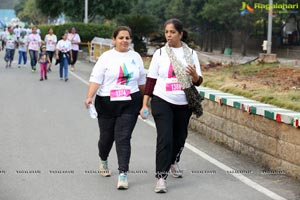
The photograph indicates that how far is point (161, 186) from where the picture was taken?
7117 mm

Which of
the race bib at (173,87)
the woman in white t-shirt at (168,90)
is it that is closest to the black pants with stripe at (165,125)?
the woman in white t-shirt at (168,90)

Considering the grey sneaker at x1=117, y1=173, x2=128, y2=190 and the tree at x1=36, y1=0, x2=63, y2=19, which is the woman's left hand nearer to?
the grey sneaker at x1=117, y1=173, x2=128, y2=190

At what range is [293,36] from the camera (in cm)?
5984

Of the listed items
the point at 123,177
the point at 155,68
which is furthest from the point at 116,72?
the point at 123,177

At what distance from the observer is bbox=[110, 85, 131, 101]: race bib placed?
743 centimetres

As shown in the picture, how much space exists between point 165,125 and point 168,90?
393 millimetres

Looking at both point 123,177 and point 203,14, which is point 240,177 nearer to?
point 123,177

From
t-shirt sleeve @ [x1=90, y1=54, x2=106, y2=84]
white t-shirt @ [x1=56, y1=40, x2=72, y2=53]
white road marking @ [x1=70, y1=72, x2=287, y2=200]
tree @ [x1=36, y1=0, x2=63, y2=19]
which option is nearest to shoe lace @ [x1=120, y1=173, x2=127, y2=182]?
t-shirt sleeve @ [x1=90, y1=54, x2=106, y2=84]

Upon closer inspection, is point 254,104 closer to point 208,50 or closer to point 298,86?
point 298,86

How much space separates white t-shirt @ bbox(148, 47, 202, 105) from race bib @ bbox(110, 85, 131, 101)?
324mm

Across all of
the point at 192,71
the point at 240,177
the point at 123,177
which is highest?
the point at 192,71

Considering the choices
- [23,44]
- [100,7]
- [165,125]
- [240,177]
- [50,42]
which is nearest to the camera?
[165,125]

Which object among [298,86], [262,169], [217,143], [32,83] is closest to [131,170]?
[262,169]

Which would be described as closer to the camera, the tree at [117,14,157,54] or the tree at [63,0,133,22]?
the tree at [117,14,157,54]
